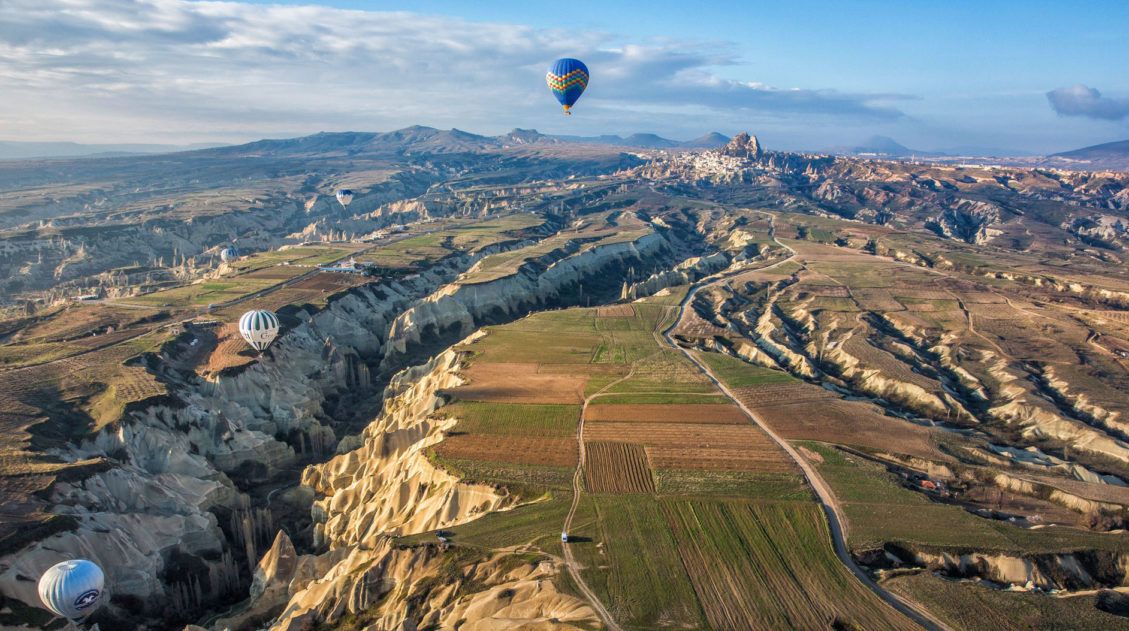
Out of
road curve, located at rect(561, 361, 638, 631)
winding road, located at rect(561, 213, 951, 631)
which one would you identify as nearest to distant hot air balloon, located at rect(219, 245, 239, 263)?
winding road, located at rect(561, 213, 951, 631)

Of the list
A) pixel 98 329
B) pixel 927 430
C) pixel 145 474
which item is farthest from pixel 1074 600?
pixel 98 329

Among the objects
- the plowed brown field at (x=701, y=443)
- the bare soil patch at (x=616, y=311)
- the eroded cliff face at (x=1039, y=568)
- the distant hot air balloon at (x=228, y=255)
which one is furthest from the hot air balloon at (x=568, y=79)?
the distant hot air balloon at (x=228, y=255)

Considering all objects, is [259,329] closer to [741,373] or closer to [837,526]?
[741,373]

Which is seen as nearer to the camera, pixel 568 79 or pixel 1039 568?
pixel 1039 568

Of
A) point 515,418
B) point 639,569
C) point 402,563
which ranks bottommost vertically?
point 402,563

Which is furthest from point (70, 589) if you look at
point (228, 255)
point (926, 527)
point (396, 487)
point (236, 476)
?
point (228, 255)

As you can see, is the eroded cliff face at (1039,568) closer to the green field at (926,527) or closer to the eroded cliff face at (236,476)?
the green field at (926,527)
